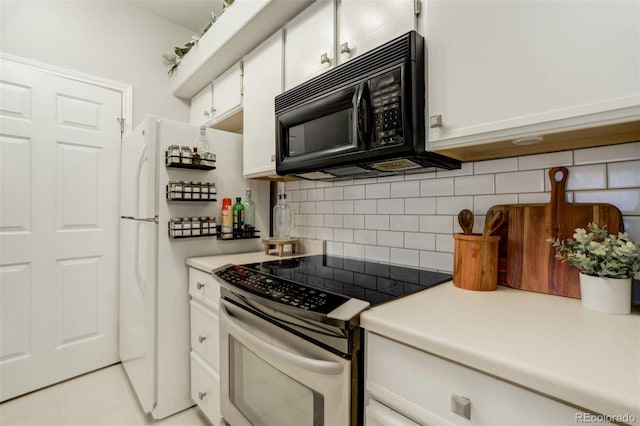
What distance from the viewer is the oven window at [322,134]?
120 cm

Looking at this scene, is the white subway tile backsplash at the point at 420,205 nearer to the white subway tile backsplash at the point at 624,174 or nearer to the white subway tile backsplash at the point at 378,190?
the white subway tile backsplash at the point at 378,190

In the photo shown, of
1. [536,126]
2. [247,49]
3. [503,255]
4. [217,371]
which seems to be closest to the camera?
[536,126]

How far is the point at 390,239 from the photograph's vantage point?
1.51 metres

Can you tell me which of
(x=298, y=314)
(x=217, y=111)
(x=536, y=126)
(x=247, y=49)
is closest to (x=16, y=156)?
(x=217, y=111)

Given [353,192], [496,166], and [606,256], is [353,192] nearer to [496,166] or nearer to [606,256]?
[496,166]

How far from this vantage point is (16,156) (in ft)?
6.39

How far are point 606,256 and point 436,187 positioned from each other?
64 centimetres

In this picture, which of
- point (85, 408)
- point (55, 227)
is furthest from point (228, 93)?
point (85, 408)

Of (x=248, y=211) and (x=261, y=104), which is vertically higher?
(x=261, y=104)

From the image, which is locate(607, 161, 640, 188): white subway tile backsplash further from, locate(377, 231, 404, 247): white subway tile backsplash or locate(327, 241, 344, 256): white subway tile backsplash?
locate(327, 241, 344, 256): white subway tile backsplash

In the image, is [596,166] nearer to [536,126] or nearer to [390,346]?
[536,126]

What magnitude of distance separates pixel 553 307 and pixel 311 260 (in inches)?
42.9

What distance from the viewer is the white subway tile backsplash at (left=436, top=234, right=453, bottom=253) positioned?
128 cm

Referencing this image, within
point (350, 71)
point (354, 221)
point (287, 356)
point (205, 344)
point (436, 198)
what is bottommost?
point (205, 344)
